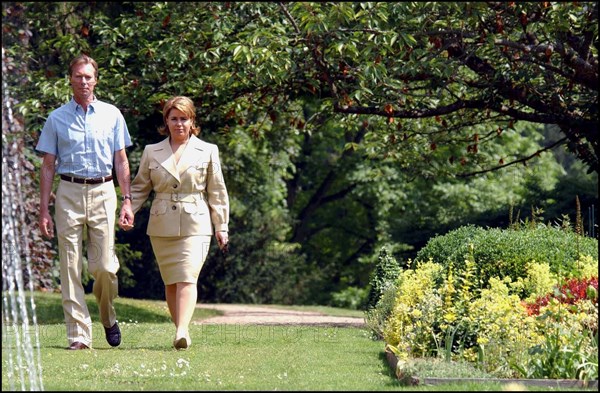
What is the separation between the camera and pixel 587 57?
44.4 feet

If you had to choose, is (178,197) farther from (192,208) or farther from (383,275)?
(383,275)

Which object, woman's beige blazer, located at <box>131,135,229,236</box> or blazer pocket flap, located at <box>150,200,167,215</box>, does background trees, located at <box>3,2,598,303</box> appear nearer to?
woman's beige blazer, located at <box>131,135,229,236</box>

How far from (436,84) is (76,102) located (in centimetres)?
653

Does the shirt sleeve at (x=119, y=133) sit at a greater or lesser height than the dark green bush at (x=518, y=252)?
greater

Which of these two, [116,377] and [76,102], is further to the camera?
[76,102]

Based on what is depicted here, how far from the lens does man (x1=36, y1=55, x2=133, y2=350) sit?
9.23 m

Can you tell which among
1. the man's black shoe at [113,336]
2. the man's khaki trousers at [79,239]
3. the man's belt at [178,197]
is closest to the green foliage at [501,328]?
the man's belt at [178,197]

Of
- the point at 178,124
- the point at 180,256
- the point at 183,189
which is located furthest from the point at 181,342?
the point at 178,124

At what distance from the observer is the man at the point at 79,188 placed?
9.23m

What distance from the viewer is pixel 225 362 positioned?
8.65 meters

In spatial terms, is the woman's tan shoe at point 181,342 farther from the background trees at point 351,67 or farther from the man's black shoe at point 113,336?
the background trees at point 351,67

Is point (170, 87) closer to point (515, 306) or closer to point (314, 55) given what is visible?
point (314, 55)

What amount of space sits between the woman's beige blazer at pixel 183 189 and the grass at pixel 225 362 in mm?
1044

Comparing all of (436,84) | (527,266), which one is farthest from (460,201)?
(527,266)
